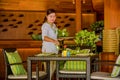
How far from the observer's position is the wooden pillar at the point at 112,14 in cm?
790

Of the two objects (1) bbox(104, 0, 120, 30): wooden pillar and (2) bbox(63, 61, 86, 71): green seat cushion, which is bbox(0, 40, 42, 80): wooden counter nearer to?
(1) bbox(104, 0, 120, 30): wooden pillar

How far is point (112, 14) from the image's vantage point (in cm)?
793

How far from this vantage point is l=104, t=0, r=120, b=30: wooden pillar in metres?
7.90

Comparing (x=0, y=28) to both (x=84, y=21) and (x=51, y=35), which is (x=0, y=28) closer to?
(x=84, y=21)

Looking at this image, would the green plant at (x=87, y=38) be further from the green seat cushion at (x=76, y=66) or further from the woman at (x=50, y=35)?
the green seat cushion at (x=76, y=66)

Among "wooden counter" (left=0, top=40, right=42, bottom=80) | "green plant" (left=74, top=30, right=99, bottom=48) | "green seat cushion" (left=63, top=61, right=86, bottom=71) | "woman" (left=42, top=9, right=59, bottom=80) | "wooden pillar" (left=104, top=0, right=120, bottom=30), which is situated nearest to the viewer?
"green seat cushion" (left=63, top=61, right=86, bottom=71)

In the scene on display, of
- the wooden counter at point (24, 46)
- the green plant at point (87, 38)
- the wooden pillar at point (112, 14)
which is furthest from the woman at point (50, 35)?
the wooden counter at point (24, 46)

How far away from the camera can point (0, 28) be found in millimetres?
11336

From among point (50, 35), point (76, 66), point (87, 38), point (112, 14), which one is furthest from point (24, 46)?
point (76, 66)

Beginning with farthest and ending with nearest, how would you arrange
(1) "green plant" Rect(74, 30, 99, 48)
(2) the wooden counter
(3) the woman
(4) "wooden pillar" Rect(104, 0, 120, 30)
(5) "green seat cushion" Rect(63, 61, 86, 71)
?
(2) the wooden counter, (4) "wooden pillar" Rect(104, 0, 120, 30), (1) "green plant" Rect(74, 30, 99, 48), (3) the woman, (5) "green seat cushion" Rect(63, 61, 86, 71)

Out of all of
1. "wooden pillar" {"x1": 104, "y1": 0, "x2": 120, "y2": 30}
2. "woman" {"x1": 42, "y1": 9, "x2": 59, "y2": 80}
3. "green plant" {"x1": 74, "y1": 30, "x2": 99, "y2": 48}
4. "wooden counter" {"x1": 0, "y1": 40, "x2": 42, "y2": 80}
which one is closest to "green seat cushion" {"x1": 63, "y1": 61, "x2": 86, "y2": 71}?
"woman" {"x1": 42, "y1": 9, "x2": 59, "y2": 80}

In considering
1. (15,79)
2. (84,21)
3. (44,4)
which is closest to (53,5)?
(44,4)

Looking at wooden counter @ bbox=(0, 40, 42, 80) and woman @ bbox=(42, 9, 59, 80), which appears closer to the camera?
woman @ bbox=(42, 9, 59, 80)

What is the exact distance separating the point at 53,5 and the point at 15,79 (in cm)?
665
